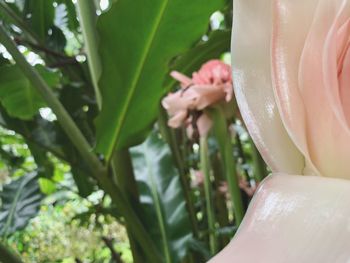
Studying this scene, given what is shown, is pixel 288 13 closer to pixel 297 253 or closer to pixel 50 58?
pixel 297 253

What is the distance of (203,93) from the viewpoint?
0.59m

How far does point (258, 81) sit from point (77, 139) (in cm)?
29

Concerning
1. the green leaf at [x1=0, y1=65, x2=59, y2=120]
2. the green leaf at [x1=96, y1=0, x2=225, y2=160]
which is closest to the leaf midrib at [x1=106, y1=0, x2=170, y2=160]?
the green leaf at [x1=96, y1=0, x2=225, y2=160]

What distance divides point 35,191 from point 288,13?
0.70m

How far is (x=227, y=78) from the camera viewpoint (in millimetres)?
604

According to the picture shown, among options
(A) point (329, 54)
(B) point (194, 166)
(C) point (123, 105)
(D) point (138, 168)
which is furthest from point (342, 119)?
(B) point (194, 166)

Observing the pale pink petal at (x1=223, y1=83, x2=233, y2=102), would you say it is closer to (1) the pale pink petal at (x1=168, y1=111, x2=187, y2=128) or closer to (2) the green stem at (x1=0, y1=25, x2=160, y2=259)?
(1) the pale pink petal at (x1=168, y1=111, x2=187, y2=128)

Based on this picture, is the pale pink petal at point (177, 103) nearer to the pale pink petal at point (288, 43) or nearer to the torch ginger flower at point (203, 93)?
the torch ginger flower at point (203, 93)

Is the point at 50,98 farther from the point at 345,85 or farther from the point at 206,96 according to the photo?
the point at 345,85

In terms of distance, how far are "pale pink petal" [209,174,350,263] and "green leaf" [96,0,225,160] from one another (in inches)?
12.2

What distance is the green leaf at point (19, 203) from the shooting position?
727mm

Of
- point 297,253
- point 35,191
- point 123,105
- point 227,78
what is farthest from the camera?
point 35,191

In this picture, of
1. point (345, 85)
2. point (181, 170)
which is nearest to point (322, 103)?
point (345, 85)

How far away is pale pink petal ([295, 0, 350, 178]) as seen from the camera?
167 millimetres
